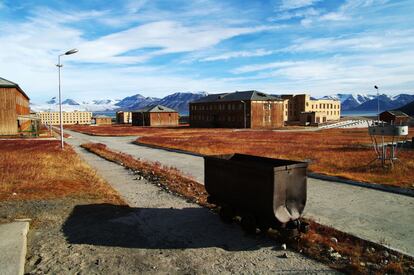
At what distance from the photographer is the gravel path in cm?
612

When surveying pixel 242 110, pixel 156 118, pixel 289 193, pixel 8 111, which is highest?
pixel 242 110

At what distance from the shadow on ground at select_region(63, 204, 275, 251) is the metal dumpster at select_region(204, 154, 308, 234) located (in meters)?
0.52

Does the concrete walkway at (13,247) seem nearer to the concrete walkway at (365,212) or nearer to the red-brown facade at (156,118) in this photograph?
the concrete walkway at (365,212)

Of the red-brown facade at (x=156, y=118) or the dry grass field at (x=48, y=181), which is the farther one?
the red-brown facade at (x=156, y=118)

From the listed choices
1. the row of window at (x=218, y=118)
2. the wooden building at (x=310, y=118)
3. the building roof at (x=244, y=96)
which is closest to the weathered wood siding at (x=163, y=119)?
the row of window at (x=218, y=118)

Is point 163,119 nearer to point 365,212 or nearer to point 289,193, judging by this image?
point 365,212

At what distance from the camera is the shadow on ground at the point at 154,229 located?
23.8 ft

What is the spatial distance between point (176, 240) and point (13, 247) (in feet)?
11.4

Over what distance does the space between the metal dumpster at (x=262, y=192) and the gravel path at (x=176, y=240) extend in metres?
0.52

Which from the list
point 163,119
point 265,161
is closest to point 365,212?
point 265,161

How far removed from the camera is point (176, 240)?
24.4 ft

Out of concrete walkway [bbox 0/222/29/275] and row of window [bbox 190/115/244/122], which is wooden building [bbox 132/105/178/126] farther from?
concrete walkway [bbox 0/222/29/275]

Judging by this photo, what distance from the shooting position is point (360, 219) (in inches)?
339

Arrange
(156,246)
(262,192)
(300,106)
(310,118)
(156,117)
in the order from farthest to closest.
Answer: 1. (300,106)
2. (156,117)
3. (310,118)
4. (262,192)
5. (156,246)
